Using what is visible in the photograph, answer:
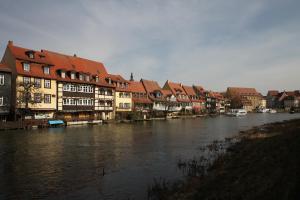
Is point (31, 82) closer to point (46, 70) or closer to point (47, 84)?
point (47, 84)

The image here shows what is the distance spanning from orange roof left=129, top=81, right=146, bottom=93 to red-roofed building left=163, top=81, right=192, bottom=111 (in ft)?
61.3

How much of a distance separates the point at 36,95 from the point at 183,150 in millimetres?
34568

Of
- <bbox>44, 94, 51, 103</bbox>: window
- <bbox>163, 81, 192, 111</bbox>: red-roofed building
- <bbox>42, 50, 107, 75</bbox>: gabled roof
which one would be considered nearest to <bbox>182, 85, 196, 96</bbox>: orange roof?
<bbox>163, 81, 192, 111</bbox>: red-roofed building

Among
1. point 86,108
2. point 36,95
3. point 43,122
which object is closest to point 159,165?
point 43,122

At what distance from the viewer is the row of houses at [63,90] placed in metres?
→ 47.6

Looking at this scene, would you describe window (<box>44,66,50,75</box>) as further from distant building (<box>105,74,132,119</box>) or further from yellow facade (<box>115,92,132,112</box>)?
yellow facade (<box>115,92,132,112</box>)

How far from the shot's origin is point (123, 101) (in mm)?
73500

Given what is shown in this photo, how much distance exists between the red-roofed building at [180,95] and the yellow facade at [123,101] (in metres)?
29.3

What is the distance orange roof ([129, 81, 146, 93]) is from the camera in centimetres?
8059

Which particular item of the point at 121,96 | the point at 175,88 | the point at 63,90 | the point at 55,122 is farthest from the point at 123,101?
the point at 175,88

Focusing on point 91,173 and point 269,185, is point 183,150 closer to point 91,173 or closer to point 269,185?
point 91,173

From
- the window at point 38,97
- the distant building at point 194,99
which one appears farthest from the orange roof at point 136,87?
the distant building at point 194,99

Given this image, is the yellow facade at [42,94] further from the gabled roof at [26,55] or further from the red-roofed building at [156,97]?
A: the red-roofed building at [156,97]

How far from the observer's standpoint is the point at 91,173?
56.5 feet
